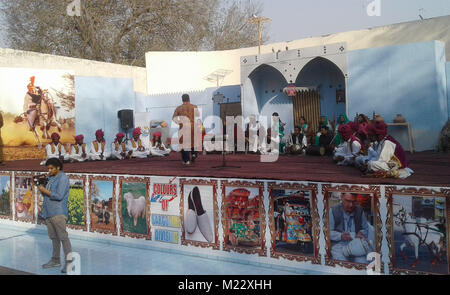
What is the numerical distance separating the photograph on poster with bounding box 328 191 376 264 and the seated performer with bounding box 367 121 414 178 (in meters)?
0.57

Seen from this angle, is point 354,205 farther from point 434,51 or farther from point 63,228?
point 434,51

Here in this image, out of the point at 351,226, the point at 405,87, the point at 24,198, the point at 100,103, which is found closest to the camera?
the point at 351,226

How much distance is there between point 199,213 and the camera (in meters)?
6.32

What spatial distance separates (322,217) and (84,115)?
37.5ft

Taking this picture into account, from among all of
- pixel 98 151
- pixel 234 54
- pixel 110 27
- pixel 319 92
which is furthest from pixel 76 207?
pixel 110 27

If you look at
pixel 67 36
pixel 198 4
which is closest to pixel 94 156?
pixel 67 36

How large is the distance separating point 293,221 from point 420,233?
5.09ft

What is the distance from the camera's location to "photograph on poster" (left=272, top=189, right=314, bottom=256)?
539cm

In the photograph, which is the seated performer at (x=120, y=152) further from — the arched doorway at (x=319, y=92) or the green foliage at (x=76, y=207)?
the arched doorway at (x=319, y=92)

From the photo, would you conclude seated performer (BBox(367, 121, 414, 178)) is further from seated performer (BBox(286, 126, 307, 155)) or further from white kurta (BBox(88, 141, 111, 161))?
white kurta (BBox(88, 141, 111, 161))

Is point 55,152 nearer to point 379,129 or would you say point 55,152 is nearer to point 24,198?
point 24,198

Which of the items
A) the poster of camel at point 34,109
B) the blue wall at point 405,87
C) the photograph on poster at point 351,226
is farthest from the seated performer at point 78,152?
the photograph on poster at point 351,226

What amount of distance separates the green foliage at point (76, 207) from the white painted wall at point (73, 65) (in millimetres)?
7016

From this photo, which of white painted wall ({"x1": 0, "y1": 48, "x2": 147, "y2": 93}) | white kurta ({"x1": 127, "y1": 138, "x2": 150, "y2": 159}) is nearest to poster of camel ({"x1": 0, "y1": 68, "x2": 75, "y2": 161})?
white painted wall ({"x1": 0, "y1": 48, "x2": 147, "y2": 93})
